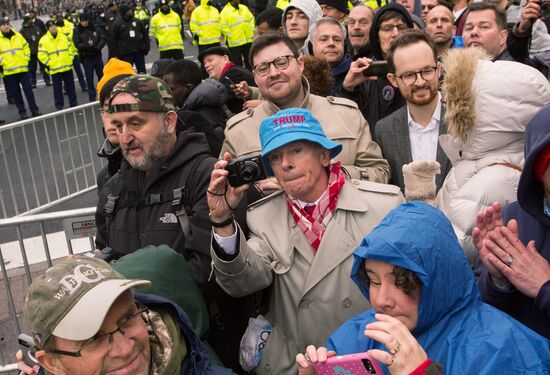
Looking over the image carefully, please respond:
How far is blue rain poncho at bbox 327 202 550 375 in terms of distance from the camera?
1979mm

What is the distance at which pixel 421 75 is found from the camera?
3695 millimetres

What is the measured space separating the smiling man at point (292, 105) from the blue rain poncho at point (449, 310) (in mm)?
1467

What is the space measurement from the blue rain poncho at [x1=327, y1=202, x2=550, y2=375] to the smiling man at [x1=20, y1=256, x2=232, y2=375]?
0.74 metres

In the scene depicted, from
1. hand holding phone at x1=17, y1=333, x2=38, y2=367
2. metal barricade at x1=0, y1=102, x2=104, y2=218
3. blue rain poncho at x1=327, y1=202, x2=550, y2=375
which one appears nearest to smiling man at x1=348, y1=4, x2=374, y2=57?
blue rain poncho at x1=327, y1=202, x2=550, y2=375

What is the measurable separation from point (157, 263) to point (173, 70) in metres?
2.75

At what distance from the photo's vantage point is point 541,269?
90.4 inches

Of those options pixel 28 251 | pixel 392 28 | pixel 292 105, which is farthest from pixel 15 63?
pixel 292 105

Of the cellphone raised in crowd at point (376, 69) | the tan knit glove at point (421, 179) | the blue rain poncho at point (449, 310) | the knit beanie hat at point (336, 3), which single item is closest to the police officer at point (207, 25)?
the knit beanie hat at point (336, 3)

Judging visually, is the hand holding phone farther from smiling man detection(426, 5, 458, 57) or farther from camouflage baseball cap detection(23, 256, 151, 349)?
smiling man detection(426, 5, 458, 57)

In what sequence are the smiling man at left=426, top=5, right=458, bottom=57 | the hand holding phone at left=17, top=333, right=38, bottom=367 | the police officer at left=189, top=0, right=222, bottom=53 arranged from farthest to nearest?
the police officer at left=189, top=0, right=222, bottom=53 < the smiling man at left=426, top=5, right=458, bottom=57 < the hand holding phone at left=17, top=333, right=38, bottom=367

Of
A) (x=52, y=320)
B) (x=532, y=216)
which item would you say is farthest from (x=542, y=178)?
(x=52, y=320)

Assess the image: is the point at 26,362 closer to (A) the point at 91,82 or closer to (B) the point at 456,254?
(B) the point at 456,254

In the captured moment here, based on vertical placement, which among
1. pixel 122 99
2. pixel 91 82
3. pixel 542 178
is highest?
pixel 122 99

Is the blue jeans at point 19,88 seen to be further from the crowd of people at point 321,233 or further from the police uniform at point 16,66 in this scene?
the crowd of people at point 321,233
